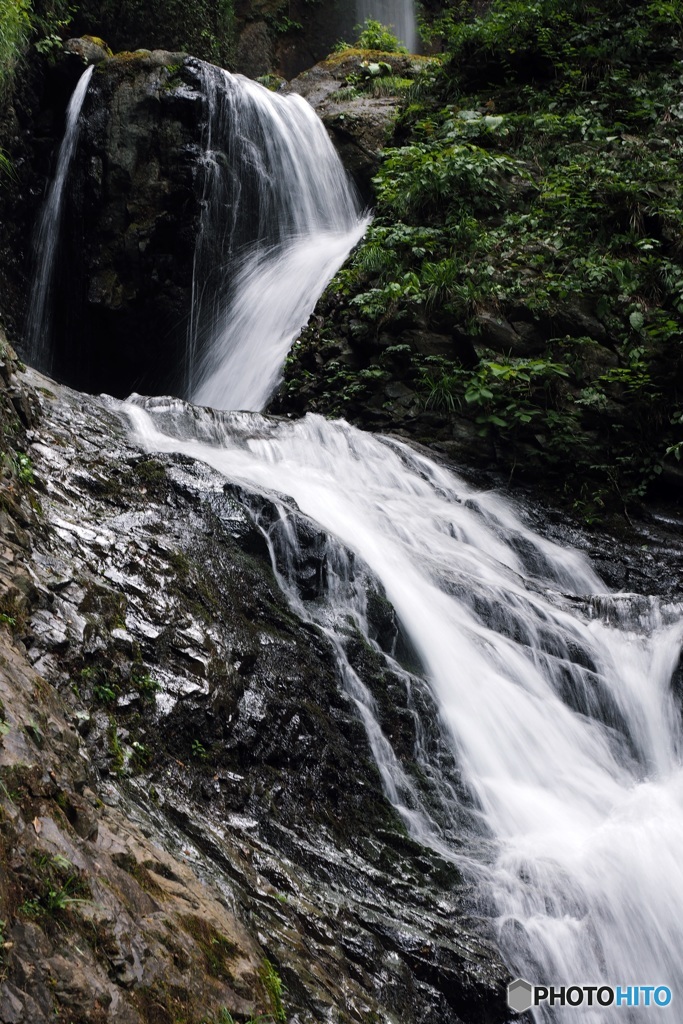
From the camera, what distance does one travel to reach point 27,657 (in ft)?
10.1

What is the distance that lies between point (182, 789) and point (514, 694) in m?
2.38

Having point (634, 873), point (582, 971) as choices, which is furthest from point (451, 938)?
point (634, 873)

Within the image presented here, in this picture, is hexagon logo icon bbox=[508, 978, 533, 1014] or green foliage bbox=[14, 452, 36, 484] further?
green foliage bbox=[14, 452, 36, 484]

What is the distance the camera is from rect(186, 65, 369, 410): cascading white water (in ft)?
34.3

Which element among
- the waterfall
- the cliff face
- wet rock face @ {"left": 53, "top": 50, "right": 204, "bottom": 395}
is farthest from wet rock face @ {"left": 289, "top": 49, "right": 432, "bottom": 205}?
the cliff face

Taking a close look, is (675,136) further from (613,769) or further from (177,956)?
(177,956)

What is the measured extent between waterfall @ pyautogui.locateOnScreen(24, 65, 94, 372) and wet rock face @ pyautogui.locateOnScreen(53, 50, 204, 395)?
0.40 feet

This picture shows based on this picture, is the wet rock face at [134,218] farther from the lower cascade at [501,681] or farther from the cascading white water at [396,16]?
the cascading white water at [396,16]

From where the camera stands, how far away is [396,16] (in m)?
21.6

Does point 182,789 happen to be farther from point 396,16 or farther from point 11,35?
point 396,16

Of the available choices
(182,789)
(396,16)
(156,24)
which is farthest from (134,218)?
(396,16)

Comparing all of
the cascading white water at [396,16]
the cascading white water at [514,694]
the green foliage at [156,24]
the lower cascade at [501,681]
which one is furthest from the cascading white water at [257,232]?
the cascading white water at [396,16]

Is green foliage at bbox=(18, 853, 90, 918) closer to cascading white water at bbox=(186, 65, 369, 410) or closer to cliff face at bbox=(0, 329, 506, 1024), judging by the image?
cliff face at bbox=(0, 329, 506, 1024)

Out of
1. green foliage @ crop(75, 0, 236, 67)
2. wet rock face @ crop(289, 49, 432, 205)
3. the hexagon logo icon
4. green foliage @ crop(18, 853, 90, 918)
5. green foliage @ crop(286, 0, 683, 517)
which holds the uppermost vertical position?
green foliage @ crop(75, 0, 236, 67)
